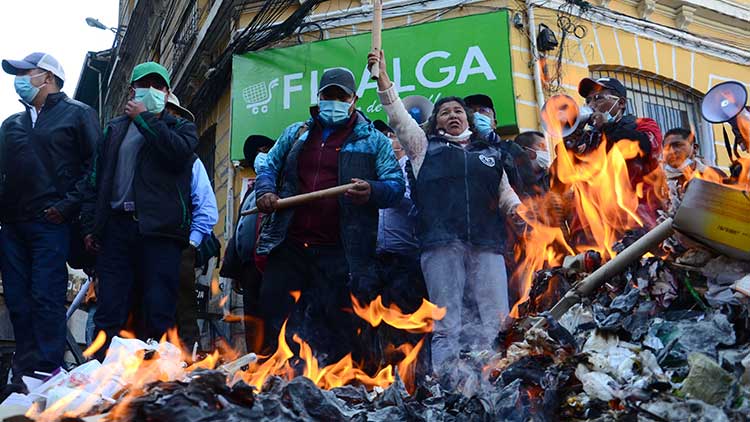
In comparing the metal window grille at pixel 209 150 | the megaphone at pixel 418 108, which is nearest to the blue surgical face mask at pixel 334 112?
the megaphone at pixel 418 108

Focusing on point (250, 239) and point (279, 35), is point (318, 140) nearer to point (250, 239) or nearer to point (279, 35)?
point (250, 239)

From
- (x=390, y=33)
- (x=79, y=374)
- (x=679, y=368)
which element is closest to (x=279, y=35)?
(x=390, y=33)

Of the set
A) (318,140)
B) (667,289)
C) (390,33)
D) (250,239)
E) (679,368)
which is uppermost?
(390,33)

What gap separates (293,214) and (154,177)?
874 millimetres

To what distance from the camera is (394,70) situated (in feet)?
26.9

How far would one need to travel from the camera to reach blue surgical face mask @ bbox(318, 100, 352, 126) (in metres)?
4.71

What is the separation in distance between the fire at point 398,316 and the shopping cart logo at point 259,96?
484 cm

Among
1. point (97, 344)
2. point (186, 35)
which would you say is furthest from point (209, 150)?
point (97, 344)

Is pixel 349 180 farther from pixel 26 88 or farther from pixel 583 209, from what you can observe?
pixel 26 88

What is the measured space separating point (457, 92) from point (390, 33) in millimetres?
1147

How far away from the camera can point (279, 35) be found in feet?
29.2

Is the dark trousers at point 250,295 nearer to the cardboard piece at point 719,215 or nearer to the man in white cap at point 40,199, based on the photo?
the man in white cap at point 40,199

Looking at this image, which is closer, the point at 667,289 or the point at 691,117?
the point at 667,289

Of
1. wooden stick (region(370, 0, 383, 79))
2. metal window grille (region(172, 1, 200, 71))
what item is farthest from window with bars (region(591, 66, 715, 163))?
metal window grille (region(172, 1, 200, 71))
